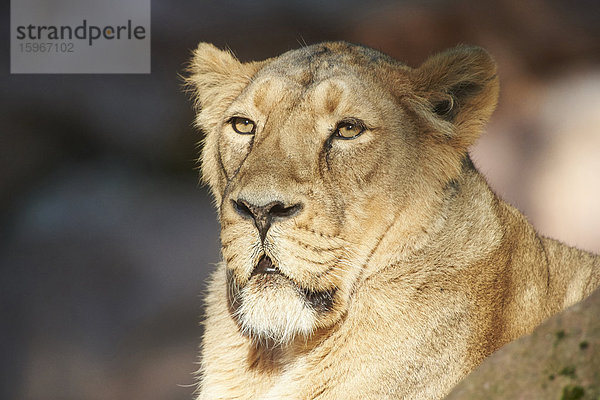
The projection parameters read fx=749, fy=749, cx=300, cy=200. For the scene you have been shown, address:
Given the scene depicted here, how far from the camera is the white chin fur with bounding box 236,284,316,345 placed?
222cm

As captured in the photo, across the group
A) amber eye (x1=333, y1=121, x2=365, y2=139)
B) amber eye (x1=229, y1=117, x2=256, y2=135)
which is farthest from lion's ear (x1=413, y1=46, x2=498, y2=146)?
amber eye (x1=229, y1=117, x2=256, y2=135)

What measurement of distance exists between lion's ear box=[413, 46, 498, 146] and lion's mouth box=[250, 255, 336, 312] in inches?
27.9

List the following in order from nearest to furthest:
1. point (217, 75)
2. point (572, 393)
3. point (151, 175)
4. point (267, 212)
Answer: point (572, 393), point (267, 212), point (217, 75), point (151, 175)

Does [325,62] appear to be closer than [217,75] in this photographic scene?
Yes

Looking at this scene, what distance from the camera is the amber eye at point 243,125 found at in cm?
260

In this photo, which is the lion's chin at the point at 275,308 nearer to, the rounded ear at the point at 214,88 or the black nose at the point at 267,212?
the black nose at the point at 267,212

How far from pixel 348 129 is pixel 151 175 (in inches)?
122

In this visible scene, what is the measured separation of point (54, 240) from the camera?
5.07 meters

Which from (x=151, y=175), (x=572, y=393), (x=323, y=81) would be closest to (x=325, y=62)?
(x=323, y=81)

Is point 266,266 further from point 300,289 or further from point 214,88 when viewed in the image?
point 214,88

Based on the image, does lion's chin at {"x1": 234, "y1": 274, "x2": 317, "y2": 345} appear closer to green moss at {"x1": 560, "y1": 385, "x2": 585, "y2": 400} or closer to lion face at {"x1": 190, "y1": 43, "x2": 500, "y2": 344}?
lion face at {"x1": 190, "y1": 43, "x2": 500, "y2": 344}

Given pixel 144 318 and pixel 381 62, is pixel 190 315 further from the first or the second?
pixel 381 62

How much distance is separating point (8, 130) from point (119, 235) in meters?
1.00

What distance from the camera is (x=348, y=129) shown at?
242 centimetres
